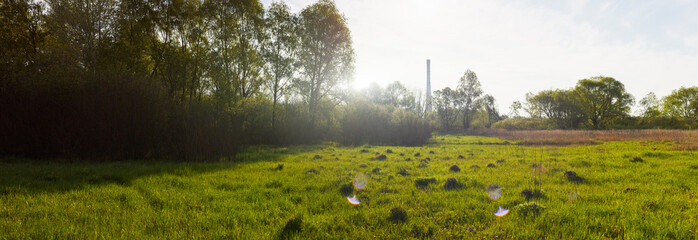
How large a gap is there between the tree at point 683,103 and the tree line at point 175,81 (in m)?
67.6

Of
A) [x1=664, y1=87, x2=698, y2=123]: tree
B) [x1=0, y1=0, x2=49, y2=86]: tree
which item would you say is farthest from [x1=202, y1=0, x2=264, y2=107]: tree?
[x1=664, y1=87, x2=698, y2=123]: tree

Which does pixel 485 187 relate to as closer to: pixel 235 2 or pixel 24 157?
pixel 24 157

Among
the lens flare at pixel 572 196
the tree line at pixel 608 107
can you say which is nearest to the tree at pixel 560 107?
the tree line at pixel 608 107

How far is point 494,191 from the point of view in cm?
698

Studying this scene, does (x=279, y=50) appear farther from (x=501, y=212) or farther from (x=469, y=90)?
(x=469, y=90)

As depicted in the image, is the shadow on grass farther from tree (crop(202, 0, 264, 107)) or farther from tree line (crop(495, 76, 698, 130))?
tree line (crop(495, 76, 698, 130))

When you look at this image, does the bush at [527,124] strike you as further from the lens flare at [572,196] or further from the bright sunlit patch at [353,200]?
the bright sunlit patch at [353,200]

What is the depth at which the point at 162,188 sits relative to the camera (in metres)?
7.23

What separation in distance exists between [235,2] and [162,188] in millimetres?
20350

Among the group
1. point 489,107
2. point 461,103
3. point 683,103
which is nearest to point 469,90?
point 461,103

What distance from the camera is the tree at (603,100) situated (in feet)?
193

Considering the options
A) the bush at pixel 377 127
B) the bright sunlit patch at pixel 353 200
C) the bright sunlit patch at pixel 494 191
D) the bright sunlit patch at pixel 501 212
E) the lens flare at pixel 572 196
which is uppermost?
the bush at pixel 377 127

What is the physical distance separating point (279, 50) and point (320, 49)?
3945mm

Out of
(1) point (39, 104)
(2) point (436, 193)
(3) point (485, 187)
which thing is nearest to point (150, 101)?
(1) point (39, 104)
